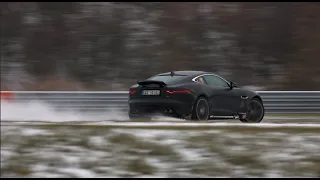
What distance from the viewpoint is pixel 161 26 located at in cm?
3084

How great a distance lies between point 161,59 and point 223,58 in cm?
289

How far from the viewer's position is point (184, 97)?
1422 centimetres

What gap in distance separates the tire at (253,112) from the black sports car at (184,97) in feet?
2.31

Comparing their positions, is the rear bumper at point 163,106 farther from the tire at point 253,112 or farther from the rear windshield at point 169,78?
the tire at point 253,112

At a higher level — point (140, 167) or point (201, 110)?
point (201, 110)

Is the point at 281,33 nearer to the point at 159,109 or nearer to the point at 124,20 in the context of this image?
the point at 124,20

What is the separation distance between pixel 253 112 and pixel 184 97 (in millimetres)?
2892

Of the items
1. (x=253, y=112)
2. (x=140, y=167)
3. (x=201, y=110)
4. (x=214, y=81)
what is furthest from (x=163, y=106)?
(x=140, y=167)

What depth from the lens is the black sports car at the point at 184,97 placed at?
46.7ft

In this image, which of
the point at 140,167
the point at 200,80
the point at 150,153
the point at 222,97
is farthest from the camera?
the point at 222,97

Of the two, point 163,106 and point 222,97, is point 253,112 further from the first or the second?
point 163,106

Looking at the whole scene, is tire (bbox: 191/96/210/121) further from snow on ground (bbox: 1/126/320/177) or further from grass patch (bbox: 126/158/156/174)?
grass patch (bbox: 126/158/156/174)

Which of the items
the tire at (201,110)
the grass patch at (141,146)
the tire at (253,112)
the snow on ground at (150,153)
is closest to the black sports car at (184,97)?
the tire at (201,110)

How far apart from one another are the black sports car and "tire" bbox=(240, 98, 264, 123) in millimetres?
703
